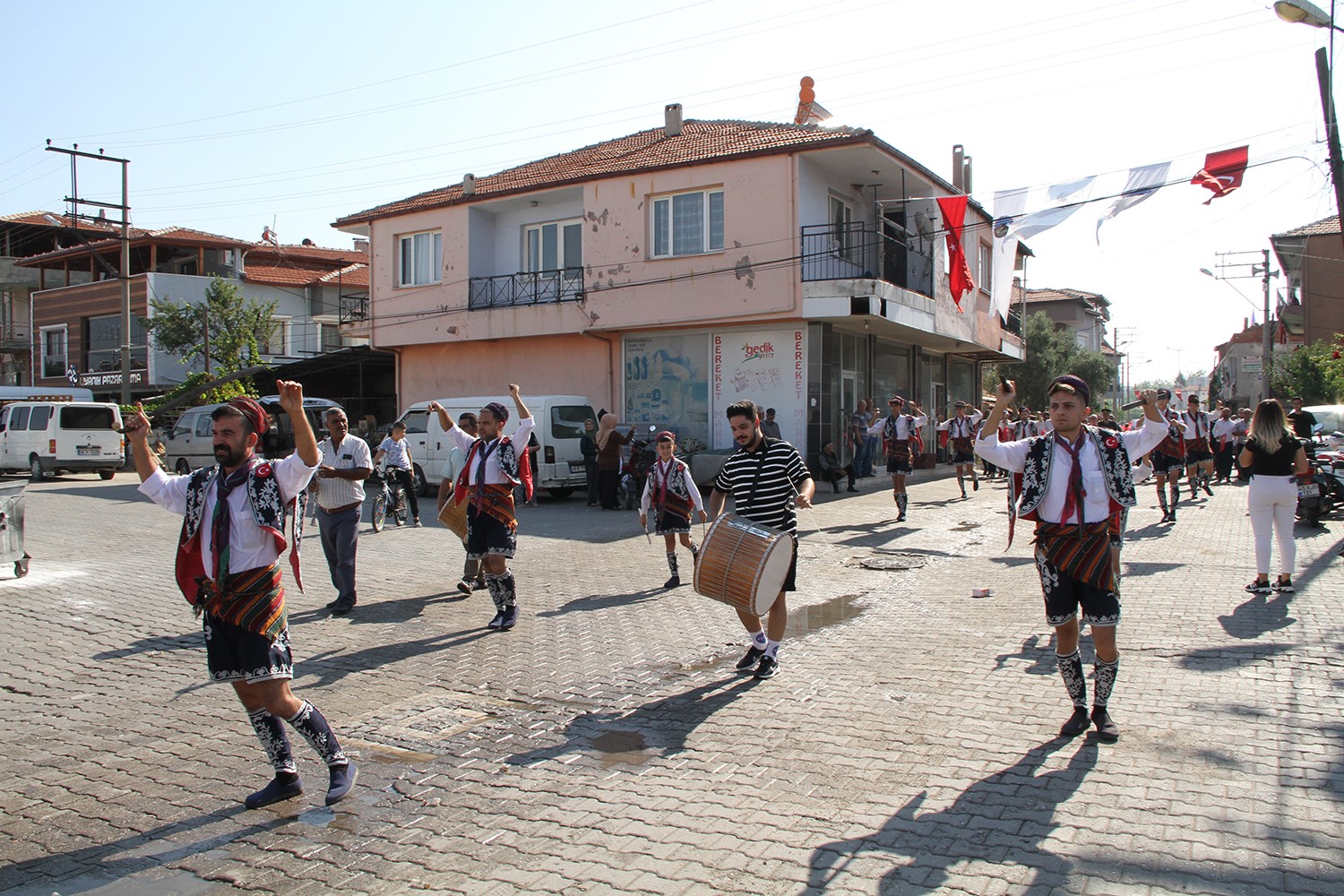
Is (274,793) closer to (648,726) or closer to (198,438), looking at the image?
(648,726)

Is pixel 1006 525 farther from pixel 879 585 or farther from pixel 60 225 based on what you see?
pixel 60 225

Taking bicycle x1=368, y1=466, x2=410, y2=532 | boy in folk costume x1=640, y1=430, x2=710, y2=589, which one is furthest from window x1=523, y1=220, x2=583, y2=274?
boy in folk costume x1=640, y1=430, x2=710, y2=589

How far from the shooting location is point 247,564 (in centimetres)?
427

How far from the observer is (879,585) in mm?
10062

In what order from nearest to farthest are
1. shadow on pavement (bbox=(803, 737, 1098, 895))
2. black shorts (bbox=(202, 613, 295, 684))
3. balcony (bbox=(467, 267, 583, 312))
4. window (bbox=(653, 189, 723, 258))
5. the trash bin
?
shadow on pavement (bbox=(803, 737, 1098, 895)) < black shorts (bbox=(202, 613, 295, 684)) < the trash bin < window (bbox=(653, 189, 723, 258)) < balcony (bbox=(467, 267, 583, 312))

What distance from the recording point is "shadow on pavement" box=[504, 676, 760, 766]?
5.11m

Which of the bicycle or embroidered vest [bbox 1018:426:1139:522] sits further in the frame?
the bicycle

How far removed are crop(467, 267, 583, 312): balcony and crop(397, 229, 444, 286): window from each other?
5.47 feet

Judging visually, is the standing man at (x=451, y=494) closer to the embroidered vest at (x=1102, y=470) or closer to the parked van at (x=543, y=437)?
the embroidered vest at (x=1102, y=470)

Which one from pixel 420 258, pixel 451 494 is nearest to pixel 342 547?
pixel 451 494

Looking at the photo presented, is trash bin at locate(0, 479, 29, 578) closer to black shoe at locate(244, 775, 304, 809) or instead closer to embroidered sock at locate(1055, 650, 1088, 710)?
black shoe at locate(244, 775, 304, 809)

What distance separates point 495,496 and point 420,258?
829 inches

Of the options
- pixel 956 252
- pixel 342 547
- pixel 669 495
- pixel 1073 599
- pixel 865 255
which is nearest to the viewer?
pixel 1073 599

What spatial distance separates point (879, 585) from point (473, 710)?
5335 millimetres
